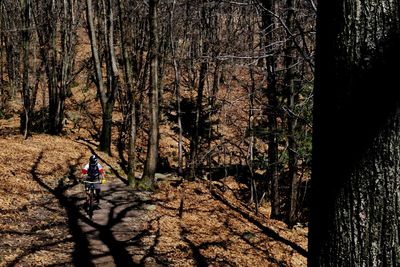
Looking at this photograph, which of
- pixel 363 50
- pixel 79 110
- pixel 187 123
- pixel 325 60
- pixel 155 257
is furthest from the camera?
pixel 79 110

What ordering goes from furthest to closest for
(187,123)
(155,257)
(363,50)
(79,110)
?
(79,110), (187,123), (155,257), (363,50)

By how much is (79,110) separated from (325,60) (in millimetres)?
29371

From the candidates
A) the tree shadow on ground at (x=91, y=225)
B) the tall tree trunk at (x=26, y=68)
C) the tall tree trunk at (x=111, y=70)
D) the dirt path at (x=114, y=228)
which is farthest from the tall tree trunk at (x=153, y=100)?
the tall tree trunk at (x=26, y=68)

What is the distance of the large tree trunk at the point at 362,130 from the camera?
1.76 meters

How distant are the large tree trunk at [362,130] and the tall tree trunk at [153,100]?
13.2 meters

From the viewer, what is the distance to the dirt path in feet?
31.1

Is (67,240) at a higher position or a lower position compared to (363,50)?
lower

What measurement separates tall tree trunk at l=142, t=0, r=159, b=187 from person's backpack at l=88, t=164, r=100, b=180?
3.35 meters

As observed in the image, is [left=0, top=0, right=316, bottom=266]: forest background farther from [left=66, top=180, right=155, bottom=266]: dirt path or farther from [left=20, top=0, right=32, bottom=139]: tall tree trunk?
[left=66, top=180, right=155, bottom=266]: dirt path

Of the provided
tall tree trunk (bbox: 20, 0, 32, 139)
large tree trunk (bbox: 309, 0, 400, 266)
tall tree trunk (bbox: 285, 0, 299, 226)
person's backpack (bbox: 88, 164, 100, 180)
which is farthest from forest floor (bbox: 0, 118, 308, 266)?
large tree trunk (bbox: 309, 0, 400, 266)

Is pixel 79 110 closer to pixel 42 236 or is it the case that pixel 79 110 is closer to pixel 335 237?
pixel 42 236

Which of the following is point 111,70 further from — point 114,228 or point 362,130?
point 362,130

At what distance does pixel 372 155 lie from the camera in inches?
70.3

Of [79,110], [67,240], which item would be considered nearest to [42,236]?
[67,240]
